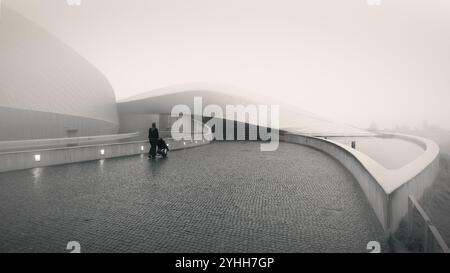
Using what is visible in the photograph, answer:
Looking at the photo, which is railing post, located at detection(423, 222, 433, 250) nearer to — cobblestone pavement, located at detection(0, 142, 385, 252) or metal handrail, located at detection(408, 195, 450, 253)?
metal handrail, located at detection(408, 195, 450, 253)

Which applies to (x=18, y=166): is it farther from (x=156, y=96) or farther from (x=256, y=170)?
(x=156, y=96)

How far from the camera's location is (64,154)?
1024cm

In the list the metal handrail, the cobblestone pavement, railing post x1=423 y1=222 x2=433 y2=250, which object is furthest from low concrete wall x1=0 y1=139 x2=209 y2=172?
railing post x1=423 y1=222 x2=433 y2=250

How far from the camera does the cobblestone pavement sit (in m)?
3.30

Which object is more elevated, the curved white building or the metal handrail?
the curved white building

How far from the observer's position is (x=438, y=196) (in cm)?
705

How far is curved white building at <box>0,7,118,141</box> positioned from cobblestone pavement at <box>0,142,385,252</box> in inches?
394

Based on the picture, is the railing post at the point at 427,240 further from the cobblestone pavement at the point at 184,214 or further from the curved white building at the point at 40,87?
the curved white building at the point at 40,87

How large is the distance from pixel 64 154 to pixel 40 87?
1017 cm

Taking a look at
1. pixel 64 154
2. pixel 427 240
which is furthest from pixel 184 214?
pixel 64 154

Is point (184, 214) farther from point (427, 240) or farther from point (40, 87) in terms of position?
point (40, 87)

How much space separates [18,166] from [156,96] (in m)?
30.1

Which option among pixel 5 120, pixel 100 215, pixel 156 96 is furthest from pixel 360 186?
pixel 156 96

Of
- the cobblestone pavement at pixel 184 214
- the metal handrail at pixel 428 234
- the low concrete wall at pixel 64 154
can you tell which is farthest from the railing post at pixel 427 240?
the low concrete wall at pixel 64 154
